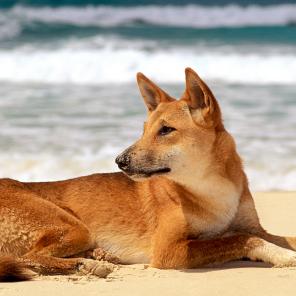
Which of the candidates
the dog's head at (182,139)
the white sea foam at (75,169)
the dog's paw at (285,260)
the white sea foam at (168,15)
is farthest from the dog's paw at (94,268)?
the white sea foam at (168,15)

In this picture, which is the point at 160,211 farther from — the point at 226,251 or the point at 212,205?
the point at 226,251

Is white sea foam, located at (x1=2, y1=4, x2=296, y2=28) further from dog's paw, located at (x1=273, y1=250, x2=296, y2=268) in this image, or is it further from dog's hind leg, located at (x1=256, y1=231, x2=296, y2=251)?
dog's paw, located at (x1=273, y1=250, x2=296, y2=268)

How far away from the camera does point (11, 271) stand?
18.9 feet

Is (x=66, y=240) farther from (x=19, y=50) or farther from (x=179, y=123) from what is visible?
(x=19, y=50)

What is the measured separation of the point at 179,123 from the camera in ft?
20.3

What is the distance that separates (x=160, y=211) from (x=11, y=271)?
125 centimetres

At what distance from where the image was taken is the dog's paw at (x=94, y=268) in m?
5.98

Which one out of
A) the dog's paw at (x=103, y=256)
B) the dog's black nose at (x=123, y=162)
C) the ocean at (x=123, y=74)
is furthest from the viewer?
the ocean at (x=123, y=74)

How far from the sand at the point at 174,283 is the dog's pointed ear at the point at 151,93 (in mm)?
1222

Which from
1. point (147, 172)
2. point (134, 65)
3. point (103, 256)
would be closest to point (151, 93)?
point (147, 172)

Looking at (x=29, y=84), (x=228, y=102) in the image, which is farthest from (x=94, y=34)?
(x=228, y=102)

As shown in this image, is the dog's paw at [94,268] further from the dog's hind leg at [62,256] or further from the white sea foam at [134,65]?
the white sea foam at [134,65]

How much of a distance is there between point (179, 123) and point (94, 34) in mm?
19859

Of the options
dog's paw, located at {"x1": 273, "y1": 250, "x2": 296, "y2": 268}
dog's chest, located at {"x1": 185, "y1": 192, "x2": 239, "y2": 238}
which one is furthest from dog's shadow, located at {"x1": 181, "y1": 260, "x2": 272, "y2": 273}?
dog's chest, located at {"x1": 185, "y1": 192, "x2": 239, "y2": 238}
